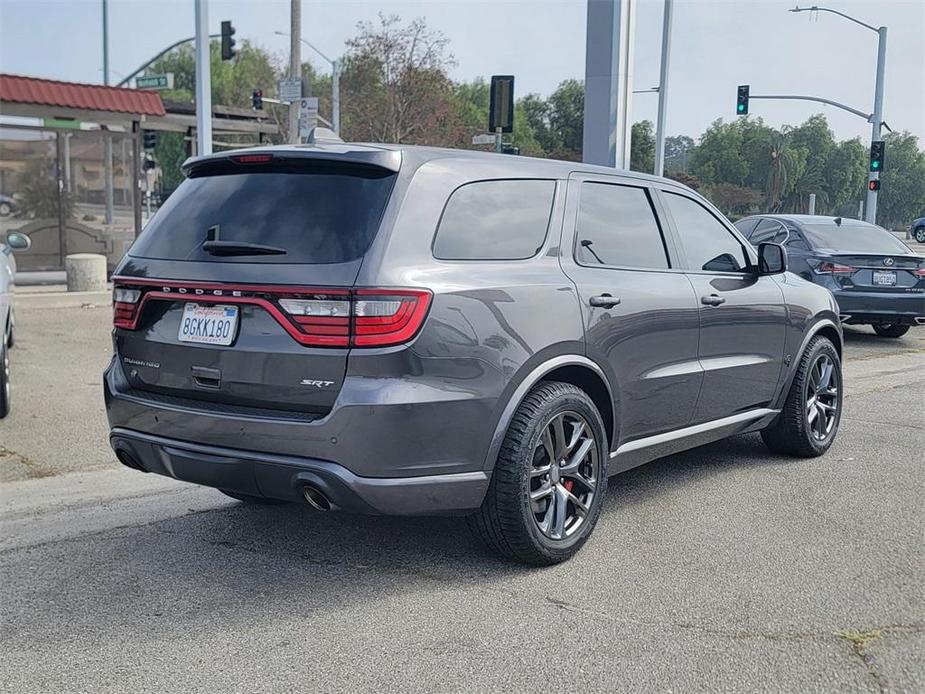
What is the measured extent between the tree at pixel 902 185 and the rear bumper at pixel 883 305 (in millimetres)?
56512

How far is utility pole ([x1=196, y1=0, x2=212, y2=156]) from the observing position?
59.5 feet

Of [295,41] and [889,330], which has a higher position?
[295,41]

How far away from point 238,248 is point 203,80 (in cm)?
1590

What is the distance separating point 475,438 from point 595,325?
92cm

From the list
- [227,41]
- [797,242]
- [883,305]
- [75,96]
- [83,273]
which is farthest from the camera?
[227,41]

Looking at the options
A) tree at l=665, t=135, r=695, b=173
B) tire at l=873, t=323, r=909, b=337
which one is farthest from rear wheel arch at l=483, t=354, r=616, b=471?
tree at l=665, t=135, r=695, b=173

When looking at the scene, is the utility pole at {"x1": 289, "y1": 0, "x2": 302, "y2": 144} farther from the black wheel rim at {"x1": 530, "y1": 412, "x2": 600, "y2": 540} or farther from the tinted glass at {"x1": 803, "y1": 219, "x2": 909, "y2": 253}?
the black wheel rim at {"x1": 530, "y1": 412, "x2": 600, "y2": 540}

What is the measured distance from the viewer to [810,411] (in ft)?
21.0

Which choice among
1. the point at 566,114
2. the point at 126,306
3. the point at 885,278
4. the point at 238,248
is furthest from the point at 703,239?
the point at 566,114

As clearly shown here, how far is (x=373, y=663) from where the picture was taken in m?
3.39

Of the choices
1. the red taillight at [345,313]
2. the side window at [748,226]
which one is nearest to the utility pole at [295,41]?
the side window at [748,226]

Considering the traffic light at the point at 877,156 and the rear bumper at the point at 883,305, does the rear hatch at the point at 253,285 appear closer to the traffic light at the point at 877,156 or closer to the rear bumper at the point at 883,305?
the rear bumper at the point at 883,305

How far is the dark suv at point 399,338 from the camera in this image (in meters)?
3.71

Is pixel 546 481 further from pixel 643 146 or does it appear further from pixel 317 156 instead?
pixel 643 146
